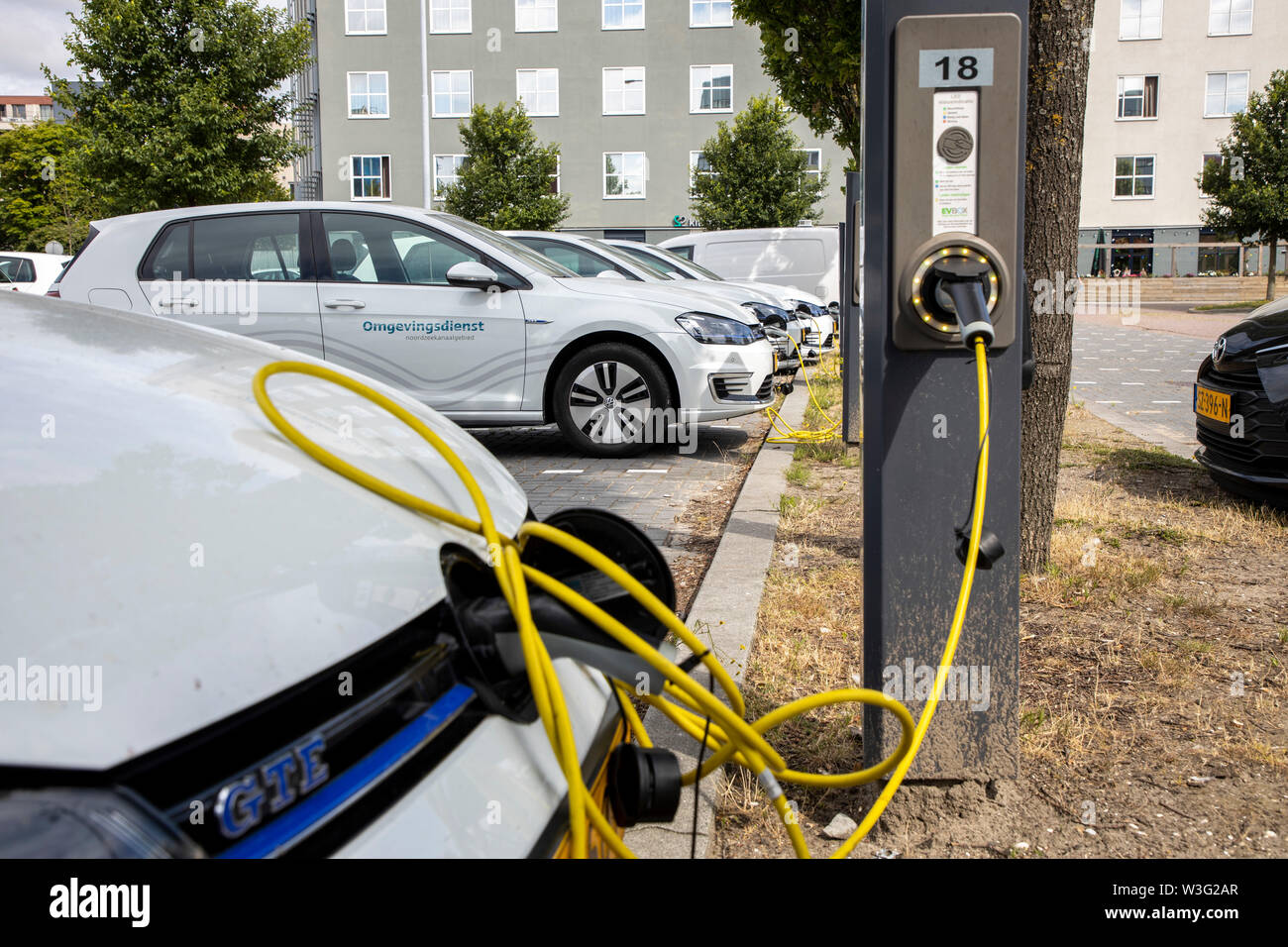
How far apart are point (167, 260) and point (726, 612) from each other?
558cm

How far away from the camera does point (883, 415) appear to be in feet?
7.74

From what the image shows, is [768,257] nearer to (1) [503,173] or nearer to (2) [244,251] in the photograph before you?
(2) [244,251]

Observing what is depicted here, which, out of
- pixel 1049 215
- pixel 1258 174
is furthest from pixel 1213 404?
Answer: pixel 1258 174

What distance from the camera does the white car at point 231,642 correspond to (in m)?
0.95

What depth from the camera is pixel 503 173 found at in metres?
38.8

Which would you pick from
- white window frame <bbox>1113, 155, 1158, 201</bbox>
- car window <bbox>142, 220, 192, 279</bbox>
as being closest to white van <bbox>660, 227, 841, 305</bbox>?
car window <bbox>142, 220, 192, 279</bbox>

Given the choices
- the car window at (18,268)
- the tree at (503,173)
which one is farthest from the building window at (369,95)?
the car window at (18,268)

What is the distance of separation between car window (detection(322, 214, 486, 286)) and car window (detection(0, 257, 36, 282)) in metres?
19.0

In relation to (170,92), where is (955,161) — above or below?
below

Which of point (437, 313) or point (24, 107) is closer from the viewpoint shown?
point (437, 313)

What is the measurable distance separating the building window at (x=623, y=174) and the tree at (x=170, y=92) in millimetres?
19436

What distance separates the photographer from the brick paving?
19.6 feet
